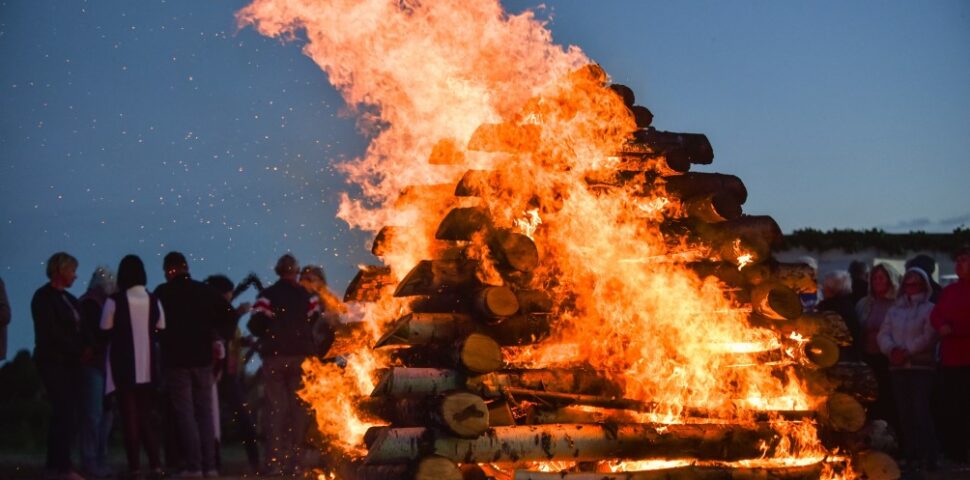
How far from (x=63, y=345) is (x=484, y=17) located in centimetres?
512

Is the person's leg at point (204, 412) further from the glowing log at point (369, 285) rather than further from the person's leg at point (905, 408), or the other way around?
the person's leg at point (905, 408)

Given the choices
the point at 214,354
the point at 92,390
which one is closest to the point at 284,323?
the point at 214,354

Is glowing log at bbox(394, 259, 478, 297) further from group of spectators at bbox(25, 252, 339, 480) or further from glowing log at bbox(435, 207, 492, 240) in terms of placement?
group of spectators at bbox(25, 252, 339, 480)

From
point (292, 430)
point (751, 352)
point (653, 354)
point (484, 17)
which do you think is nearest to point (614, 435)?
point (653, 354)

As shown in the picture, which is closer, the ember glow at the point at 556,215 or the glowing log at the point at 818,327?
the ember glow at the point at 556,215

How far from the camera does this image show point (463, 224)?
304 inches

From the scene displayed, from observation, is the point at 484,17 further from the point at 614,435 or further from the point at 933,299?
the point at 933,299

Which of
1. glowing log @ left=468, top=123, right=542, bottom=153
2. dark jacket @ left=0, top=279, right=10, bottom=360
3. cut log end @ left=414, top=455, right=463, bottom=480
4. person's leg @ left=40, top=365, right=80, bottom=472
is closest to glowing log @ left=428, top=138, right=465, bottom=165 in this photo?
glowing log @ left=468, top=123, right=542, bottom=153

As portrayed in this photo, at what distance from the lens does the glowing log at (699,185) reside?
27.0 feet

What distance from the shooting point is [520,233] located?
771 cm

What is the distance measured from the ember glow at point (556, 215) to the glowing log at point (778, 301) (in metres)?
0.20

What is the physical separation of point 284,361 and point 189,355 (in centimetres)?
102

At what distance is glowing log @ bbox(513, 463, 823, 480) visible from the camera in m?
7.02

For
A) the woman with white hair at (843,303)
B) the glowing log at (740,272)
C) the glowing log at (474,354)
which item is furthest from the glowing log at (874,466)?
the woman with white hair at (843,303)
